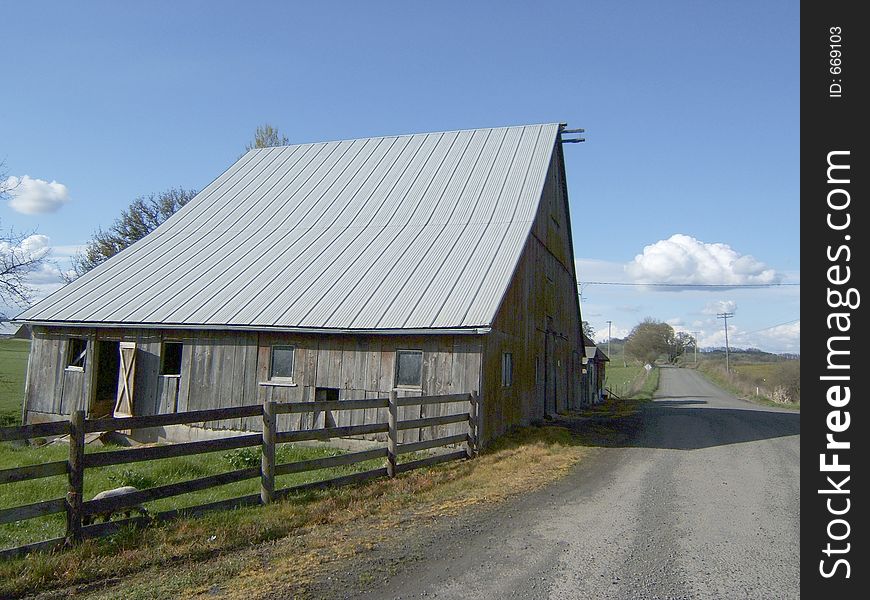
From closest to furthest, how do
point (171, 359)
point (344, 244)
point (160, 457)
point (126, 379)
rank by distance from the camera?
point (160, 457)
point (126, 379)
point (171, 359)
point (344, 244)

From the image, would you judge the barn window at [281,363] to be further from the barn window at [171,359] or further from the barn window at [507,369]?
the barn window at [507,369]

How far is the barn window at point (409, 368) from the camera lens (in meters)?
14.4

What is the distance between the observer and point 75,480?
6746 millimetres

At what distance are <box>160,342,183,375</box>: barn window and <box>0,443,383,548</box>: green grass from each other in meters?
2.96

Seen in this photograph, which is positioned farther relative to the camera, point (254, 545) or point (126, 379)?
point (126, 379)

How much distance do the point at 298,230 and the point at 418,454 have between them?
9268mm

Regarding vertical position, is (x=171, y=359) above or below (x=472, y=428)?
above

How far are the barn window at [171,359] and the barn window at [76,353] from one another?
7.47 feet

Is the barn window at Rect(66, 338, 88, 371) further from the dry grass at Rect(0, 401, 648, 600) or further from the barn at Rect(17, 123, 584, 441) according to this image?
the dry grass at Rect(0, 401, 648, 600)

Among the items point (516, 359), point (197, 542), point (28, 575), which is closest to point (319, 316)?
point (516, 359)

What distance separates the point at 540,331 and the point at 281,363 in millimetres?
7928

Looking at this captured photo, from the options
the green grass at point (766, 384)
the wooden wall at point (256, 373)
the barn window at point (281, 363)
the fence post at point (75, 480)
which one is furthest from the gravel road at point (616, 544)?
the green grass at point (766, 384)

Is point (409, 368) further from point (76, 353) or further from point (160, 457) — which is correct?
point (76, 353)

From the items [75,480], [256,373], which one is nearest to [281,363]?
[256,373]
